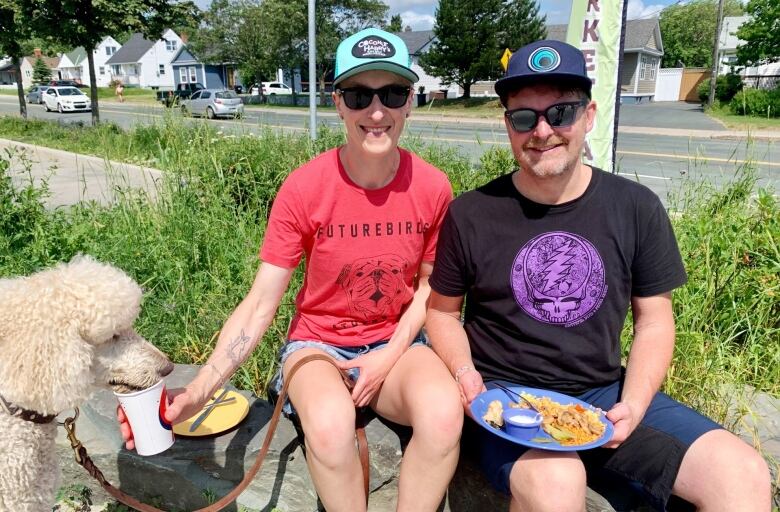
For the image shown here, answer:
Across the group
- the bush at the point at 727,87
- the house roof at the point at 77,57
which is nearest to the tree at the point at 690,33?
the bush at the point at 727,87

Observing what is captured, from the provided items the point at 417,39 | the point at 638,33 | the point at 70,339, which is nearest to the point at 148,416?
the point at 70,339

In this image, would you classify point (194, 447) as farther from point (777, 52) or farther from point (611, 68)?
point (777, 52)

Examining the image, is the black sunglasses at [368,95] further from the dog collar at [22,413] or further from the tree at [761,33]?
the tree at [761,33]

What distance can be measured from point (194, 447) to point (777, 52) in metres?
35.8

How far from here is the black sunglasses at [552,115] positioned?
2000 millimetres

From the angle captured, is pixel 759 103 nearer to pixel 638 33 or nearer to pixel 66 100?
pixel 638 33

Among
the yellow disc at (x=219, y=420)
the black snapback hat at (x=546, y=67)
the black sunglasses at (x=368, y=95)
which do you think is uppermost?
the black snapback hat at (x=546, y=67)

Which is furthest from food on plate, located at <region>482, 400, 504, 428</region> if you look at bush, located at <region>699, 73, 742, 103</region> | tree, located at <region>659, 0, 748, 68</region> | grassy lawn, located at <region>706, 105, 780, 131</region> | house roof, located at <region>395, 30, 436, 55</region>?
tree, located at <region>659, 0, 748, 68</region>

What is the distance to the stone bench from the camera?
223 cm

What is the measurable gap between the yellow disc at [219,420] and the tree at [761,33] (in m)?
34.7

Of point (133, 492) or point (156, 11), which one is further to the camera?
point (156, 11)

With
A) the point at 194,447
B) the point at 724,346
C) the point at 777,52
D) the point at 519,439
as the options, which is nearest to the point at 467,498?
the point at 519,439

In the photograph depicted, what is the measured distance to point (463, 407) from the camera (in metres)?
1.95

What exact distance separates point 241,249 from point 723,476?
3016 mm
